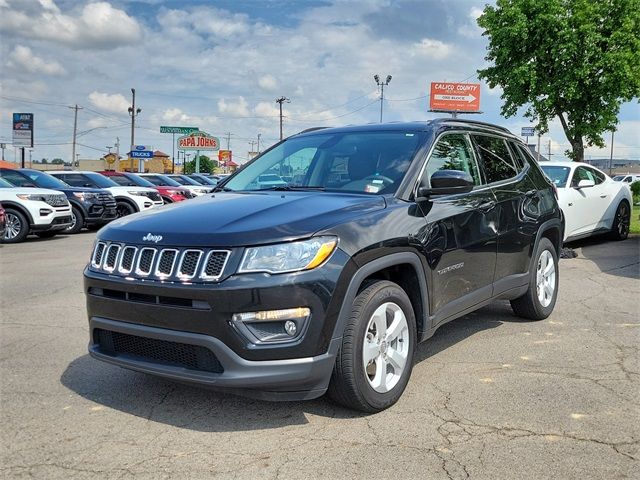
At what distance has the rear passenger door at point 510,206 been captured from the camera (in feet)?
16.7

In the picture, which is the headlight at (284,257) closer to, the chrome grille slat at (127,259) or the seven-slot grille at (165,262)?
the seven-slot grille at (165,262)

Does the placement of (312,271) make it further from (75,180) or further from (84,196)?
(75,180)

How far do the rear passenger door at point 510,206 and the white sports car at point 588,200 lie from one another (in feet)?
14.9

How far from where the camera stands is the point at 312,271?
3258 mm

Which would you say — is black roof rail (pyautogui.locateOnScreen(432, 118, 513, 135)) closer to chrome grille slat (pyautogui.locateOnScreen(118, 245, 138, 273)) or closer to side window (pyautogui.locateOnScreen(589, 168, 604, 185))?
chrome grille slat (pyautogui.locateOnScreen(118, 245, 138, 273))

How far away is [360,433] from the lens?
344 cm

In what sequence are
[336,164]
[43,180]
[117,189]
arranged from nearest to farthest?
[336,164] < [43,180] < [117,189]

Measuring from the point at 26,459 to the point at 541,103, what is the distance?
20127 mm

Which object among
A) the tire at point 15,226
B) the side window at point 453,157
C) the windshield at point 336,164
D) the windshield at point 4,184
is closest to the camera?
the windshield at point 336,164

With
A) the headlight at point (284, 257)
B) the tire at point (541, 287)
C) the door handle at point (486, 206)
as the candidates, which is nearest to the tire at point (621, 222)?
the tire at point (541, 287)

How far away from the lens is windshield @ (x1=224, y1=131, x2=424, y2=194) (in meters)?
4.30

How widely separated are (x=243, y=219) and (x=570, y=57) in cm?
1864

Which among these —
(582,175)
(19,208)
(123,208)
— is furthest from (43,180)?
(582,175)

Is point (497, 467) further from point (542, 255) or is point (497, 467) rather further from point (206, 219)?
point (542, 255)
